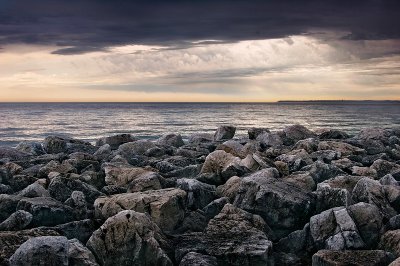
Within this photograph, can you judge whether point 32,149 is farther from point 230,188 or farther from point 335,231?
point 335,231

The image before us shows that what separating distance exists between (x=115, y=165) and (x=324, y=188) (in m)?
5.84

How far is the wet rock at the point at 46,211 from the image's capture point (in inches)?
350

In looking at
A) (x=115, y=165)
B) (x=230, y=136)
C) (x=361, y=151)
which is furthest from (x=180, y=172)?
(x=230, y=136)

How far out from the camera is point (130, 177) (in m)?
12.0

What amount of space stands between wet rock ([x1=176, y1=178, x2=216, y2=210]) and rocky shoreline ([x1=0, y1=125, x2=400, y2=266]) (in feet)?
0.07

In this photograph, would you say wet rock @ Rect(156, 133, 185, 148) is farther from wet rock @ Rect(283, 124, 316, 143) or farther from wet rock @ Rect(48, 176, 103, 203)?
wet rock @ Rect(48, 176, 103, 203)

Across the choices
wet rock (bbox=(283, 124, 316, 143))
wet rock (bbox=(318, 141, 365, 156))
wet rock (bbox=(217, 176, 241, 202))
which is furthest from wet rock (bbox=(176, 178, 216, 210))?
wet rock (bbox=(283, 124, 316, 143))

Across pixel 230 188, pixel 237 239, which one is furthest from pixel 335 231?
pixel 230 188

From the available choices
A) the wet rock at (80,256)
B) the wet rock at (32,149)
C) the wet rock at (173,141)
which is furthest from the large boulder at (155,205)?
the wet rock at (173,141)

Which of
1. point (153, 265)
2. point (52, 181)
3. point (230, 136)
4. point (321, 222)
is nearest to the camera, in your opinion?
point (153, 265)

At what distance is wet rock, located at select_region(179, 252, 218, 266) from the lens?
698 centimetres

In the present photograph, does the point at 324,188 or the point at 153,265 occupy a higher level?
the point at 324,188

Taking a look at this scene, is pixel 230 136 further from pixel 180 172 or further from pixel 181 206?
pixel 181 206

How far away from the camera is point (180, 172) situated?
43.0 ft
